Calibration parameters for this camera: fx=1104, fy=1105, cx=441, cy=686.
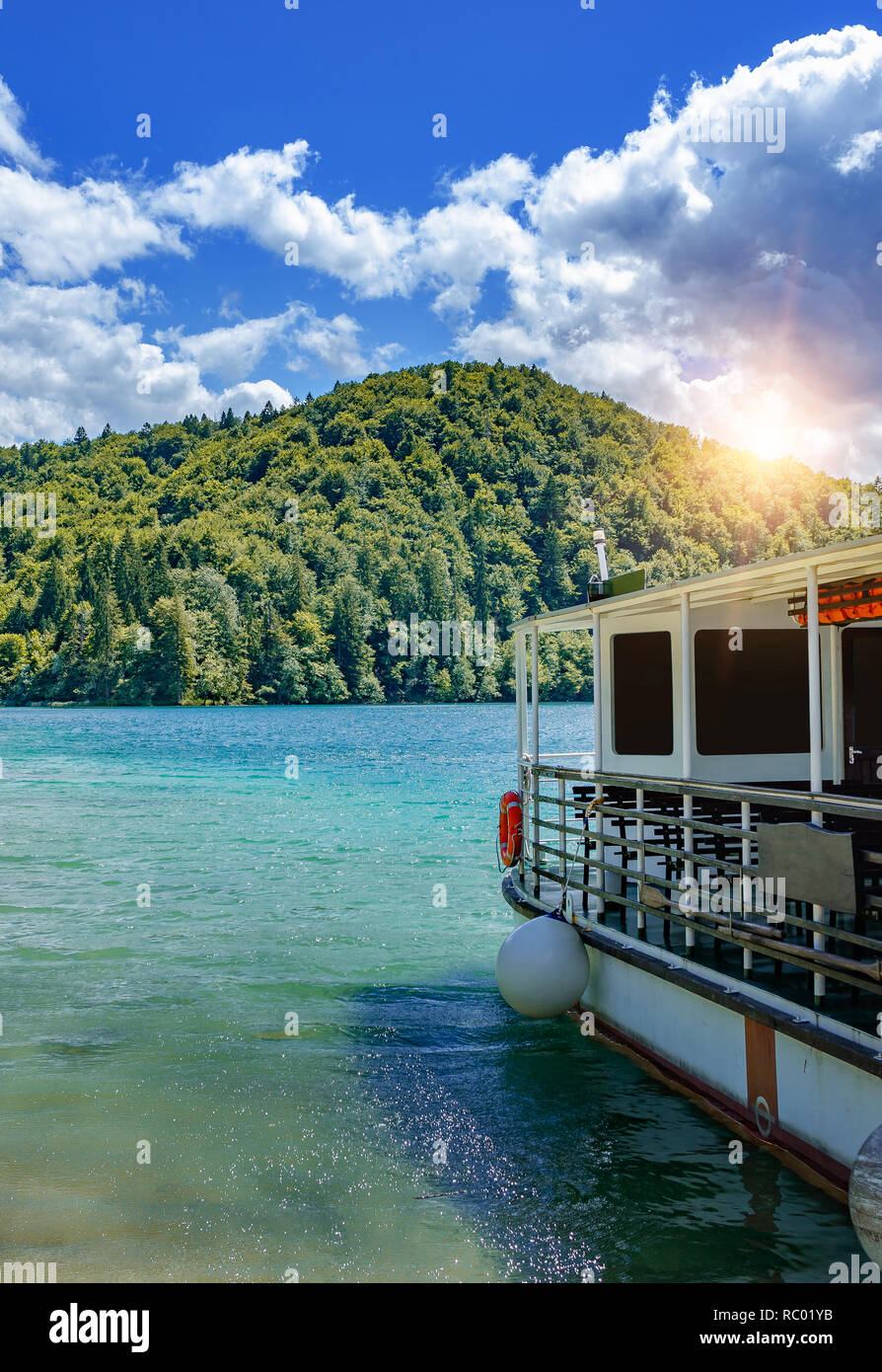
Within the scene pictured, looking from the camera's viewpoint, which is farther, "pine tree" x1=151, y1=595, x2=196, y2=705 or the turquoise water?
"pine tree" x1=151, y1=595, x2=196, y2=705

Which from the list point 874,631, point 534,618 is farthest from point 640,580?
point 874,631

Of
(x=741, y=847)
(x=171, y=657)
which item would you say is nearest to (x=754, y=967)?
(x=741, y=847)

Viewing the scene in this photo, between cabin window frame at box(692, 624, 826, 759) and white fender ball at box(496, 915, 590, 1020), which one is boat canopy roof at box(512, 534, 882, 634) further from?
white fender ball at box(496, 915, 590, 1020)

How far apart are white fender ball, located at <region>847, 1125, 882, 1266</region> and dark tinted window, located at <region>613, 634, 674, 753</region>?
17.4 ft

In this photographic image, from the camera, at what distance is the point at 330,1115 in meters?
7.24

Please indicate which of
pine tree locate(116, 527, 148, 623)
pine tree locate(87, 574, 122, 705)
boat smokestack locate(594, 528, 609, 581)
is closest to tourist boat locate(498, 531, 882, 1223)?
boat smokestack locate(594, 528, 609, 581)

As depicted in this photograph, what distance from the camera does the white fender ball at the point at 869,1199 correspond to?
4.05 meters

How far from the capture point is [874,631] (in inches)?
364

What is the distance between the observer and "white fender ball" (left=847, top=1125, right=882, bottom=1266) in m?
4.05

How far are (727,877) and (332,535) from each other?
108m

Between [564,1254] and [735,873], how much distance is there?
2164mm

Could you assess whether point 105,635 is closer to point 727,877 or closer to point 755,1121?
point 727,877

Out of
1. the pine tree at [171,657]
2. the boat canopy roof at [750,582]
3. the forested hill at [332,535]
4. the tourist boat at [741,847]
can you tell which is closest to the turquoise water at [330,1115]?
the tourist boat at [741,847]

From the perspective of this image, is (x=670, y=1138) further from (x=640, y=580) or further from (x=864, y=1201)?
(x=640, y=580)
